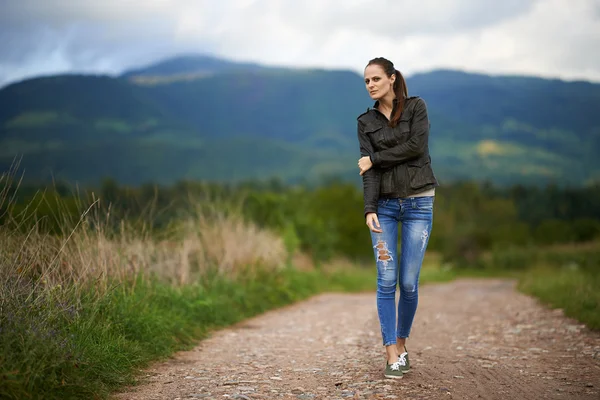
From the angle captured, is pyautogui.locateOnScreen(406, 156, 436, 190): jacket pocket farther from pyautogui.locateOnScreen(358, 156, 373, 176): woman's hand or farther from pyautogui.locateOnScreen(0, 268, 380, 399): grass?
pyautogui.locateOnScreen(0, 268, 380, 399): grass

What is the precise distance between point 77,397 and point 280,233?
12.3 metres

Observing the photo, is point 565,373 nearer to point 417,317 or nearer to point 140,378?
point 140,378

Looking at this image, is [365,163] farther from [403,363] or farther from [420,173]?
[403,363]

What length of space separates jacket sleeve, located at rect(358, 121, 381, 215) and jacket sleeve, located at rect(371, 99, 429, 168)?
0.08 metres

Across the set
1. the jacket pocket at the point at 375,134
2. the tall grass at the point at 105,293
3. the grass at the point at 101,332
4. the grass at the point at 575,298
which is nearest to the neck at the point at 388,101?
the jacket pocket at the point at 375,134

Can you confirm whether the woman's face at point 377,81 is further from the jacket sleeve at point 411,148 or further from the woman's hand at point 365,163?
the woman's hand at point 365,163

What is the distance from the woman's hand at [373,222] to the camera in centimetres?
442

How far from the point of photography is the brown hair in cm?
453

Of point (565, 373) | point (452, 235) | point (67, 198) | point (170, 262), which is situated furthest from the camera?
point (452, 235)

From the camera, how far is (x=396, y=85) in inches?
182

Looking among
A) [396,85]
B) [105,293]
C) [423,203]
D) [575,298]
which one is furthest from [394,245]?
[575,298]

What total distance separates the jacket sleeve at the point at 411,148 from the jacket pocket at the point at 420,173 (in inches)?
2.1

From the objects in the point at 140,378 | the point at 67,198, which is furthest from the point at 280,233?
the point at 140,378

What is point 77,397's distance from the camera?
12.4 ft
